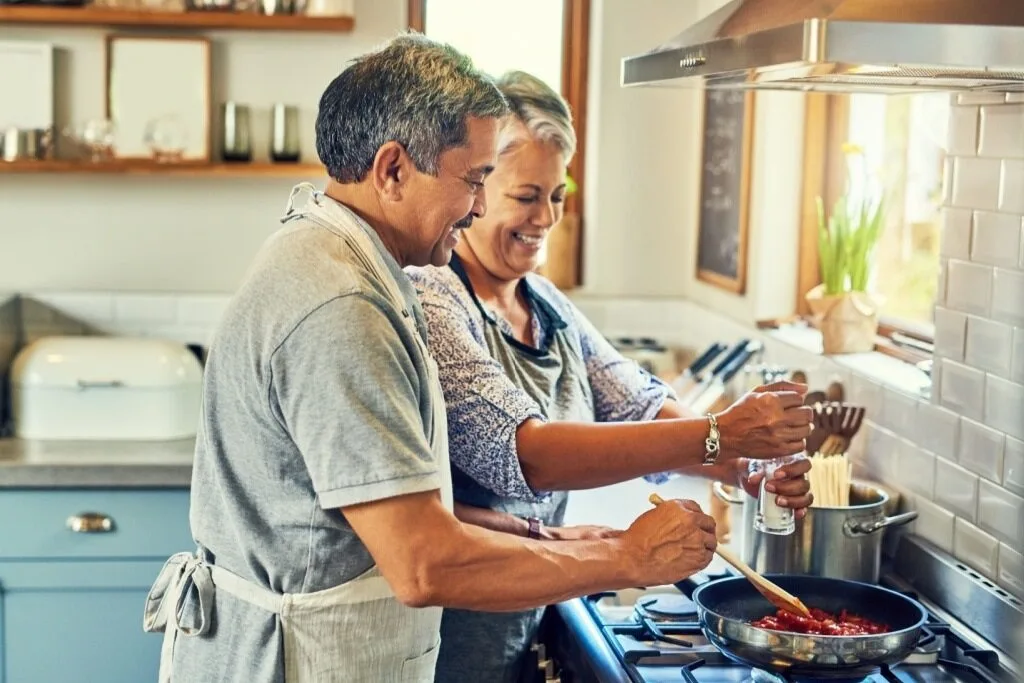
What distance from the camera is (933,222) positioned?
2.92 m

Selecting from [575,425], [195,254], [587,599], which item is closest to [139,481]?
[195,254]

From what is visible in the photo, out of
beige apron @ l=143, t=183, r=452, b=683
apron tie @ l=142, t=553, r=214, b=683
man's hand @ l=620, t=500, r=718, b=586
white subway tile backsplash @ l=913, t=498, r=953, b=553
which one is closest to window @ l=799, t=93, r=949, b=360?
white subway tile backsplash @ l=913, t=498, r=953, b=553

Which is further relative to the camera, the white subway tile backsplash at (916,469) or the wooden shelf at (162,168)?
the wooden shelf at (162,168)

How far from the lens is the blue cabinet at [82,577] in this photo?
324cm

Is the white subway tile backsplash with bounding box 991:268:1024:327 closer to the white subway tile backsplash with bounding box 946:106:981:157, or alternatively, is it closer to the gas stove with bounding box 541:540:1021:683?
the white subway tile backsplash with bounding box 946:106:981:157

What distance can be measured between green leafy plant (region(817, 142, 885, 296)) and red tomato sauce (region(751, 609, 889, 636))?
1079 millimetres

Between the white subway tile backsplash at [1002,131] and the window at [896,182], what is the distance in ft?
2.01

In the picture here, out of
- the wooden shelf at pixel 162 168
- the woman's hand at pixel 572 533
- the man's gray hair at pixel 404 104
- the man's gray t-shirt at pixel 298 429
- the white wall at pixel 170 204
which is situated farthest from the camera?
the white wall at pixel 170 204

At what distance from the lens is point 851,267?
9.82ft

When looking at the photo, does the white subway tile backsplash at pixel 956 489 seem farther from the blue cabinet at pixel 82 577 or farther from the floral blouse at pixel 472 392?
the blue cabinet at pixel 82 577

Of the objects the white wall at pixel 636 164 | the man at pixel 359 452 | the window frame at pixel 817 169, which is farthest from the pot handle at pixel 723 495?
the white wall at pixel 636 164

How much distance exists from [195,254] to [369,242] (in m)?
2.48

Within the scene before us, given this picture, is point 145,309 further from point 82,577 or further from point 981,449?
point 981,449

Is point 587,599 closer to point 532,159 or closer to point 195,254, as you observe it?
point 532,159
